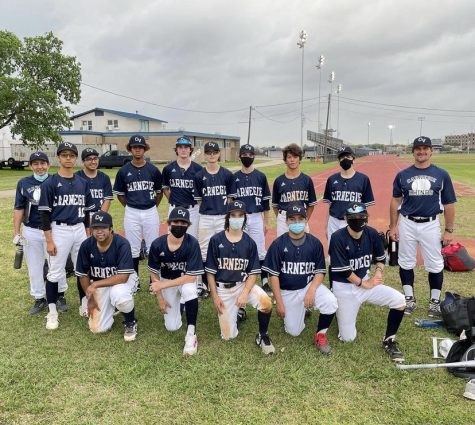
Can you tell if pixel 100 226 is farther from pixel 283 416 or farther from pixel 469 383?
pixel 469 383

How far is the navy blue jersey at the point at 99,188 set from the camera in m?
5.82

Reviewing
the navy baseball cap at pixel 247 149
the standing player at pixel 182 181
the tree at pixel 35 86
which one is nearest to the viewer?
the navy baseball cap at pixel 247 149

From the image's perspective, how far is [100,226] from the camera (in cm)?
448

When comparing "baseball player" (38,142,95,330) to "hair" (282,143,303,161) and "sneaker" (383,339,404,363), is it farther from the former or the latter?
"sneaker" (383,339,404,363)

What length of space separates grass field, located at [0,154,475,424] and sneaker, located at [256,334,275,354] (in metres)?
0.07

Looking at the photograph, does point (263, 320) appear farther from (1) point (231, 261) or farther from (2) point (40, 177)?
(2) point (40, 177)

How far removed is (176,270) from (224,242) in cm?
69

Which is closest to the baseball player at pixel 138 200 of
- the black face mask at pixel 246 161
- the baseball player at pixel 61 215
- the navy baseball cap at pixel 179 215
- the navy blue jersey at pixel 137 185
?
the navy blue jersey at pixel 137 185

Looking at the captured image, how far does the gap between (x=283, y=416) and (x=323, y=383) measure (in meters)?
0.63

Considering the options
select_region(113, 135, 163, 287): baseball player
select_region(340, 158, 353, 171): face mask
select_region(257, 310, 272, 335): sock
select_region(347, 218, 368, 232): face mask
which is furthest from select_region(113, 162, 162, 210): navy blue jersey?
select_region(347, 218, 368, 232): face mask

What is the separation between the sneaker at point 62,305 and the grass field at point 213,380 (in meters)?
0.41

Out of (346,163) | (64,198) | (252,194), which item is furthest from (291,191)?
(64,198)

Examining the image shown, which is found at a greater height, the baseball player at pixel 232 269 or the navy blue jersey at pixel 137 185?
the navy blue jersey at pixel 137 185

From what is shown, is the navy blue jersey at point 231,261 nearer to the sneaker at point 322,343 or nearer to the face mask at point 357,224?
the sneaker at point 322,343
